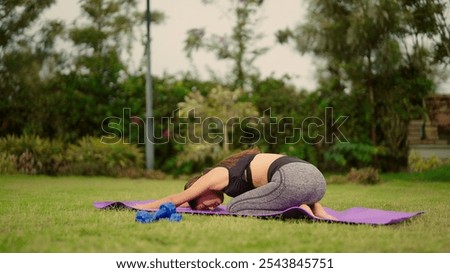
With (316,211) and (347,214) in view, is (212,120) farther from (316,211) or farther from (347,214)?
(316,211)

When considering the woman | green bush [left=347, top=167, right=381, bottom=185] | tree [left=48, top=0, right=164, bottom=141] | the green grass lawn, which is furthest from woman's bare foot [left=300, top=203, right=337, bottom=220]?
tree [left=48, top=0, right=164, bottom=141]

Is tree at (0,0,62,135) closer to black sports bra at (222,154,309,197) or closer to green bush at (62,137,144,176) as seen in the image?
green bush at (62,137,144,176)

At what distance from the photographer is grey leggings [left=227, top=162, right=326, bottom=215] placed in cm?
420

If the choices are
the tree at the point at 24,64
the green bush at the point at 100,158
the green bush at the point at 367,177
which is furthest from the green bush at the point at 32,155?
the green bush at the point at 367,177

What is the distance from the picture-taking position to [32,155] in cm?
1052

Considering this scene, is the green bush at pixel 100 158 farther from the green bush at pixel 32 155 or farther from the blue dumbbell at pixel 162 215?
the blue dumbbell at pixel 162 215

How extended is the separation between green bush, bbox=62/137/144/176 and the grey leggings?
6.64 m

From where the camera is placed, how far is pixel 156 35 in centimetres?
1239

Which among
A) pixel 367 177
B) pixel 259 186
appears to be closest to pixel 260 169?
pixel 259 186

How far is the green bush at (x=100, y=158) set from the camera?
1077 cm

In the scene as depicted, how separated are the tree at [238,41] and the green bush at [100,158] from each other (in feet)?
11.6

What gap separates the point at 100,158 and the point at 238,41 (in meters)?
5.14
